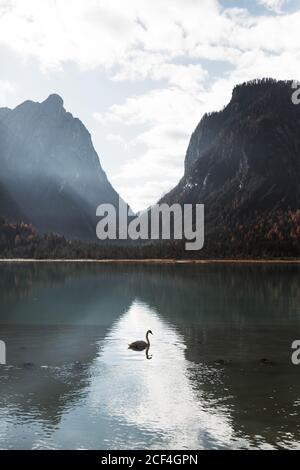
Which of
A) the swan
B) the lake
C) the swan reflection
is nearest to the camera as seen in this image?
the lake

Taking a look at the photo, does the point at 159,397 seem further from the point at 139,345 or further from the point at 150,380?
the point at 139,345

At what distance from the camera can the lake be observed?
25.5 metres

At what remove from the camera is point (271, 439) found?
2466 centimetres

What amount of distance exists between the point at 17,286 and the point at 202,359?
8411cm

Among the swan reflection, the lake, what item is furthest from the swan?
the swan reflection

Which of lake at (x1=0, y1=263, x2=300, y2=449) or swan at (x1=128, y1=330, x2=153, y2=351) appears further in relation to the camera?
swan at (x1=128, y1=330, x2=153, y2=351)

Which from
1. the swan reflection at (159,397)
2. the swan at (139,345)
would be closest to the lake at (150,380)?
the swan reflection at (159,397)

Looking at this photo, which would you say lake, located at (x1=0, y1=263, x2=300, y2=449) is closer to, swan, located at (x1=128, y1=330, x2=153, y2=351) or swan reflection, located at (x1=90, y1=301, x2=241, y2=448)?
swan reflection, located at (x1=90, y1=301, x2=241, y2=448)

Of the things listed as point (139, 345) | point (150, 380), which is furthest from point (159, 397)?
point (139, 345)

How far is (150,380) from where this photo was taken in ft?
119

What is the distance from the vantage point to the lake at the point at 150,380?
2553cm

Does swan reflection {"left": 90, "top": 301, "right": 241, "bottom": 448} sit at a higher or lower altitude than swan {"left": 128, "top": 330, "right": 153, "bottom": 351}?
lower

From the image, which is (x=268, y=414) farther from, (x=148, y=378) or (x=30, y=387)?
(x=30, y=387)

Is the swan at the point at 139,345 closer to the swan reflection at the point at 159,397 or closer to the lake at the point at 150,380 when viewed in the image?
the lake at the point at 150,380
